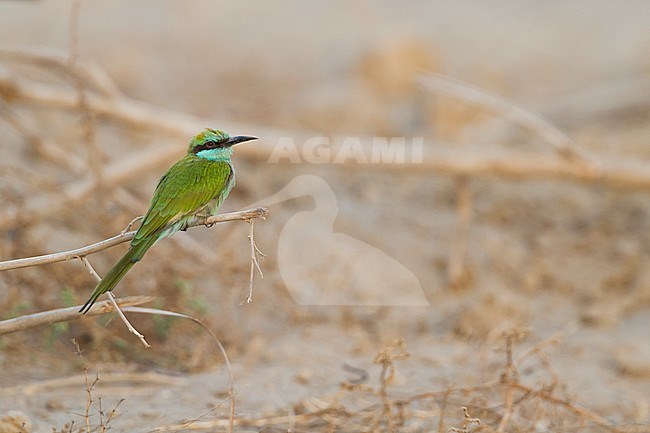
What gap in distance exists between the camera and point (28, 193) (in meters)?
4.34

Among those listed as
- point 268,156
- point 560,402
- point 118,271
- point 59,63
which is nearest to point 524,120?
point 268,156

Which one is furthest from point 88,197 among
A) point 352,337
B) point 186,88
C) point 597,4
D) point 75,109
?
point 597,4

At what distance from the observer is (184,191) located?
208 centimetres

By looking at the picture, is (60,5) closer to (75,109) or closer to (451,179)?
(75,109)

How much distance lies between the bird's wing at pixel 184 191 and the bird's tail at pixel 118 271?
0.02 m

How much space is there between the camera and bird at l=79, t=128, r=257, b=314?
1.98m

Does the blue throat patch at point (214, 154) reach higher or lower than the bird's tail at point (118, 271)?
higher

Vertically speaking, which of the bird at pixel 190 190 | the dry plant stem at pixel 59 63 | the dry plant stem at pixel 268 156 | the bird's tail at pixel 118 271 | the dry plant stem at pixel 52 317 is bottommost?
the dry plant stem at pixel 52 317

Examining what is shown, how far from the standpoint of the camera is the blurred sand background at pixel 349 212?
345 centimetres

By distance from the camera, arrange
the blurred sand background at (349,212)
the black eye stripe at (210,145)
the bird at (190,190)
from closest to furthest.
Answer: the bird at (190,190)
the black eye stripe at (210,145)
the blurred sand background at (349,212)

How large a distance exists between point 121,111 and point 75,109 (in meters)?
0.27

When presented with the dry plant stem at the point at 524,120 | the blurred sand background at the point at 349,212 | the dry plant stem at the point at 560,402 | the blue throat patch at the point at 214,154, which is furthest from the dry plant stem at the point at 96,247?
the dry plant stem at the point at 524,120

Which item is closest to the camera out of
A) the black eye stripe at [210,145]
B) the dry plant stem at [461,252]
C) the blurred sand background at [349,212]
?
the black eye stripe at [210,145]

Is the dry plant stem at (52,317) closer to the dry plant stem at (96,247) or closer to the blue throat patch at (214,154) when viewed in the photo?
the dry plant stem at (96,247)
